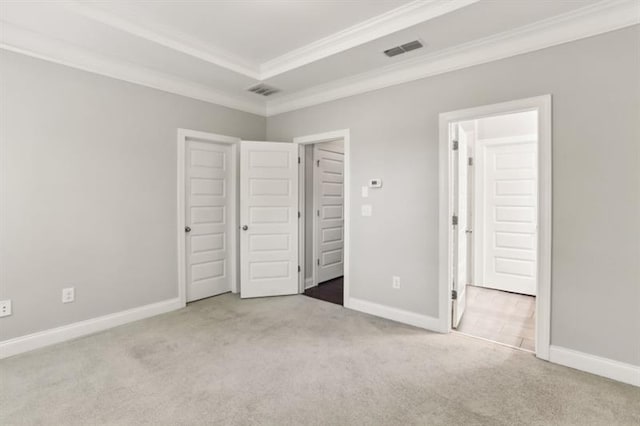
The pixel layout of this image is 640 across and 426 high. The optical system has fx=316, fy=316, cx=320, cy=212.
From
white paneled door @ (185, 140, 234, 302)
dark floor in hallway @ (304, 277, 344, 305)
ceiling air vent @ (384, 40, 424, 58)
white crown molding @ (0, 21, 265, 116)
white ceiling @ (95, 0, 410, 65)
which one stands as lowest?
dark floor in hallway @ (304, 277, 344, 305)

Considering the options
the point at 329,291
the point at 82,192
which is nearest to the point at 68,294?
the point at 82,192

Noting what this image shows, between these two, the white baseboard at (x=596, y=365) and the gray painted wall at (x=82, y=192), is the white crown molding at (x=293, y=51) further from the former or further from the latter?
the white baseboard at (x=596, y=365)

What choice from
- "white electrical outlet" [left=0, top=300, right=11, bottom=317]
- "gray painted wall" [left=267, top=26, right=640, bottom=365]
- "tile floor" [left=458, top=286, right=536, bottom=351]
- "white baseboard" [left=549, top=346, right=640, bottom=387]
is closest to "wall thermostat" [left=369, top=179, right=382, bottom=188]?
"gray painted wall" [left=267, top=26, right=640, bottom=365]

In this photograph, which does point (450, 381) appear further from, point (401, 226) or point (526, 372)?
point (401, 226)

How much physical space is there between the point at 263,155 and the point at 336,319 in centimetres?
225

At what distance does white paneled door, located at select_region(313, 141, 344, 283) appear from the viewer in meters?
4.77

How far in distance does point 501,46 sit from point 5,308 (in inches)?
186

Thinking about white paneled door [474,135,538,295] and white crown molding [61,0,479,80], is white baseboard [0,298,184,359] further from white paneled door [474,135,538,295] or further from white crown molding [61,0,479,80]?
white paneled door [474,135,538,295]

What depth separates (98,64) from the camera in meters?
3.07

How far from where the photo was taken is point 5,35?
2553 millimetres

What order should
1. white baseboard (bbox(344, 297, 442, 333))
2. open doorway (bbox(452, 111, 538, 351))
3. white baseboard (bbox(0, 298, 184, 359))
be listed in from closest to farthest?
1. white baseboard (bbox(0, 298, 184, 359))
2. white baseboard (bbox(344, 297, 442, 333))
3. open doorway (bbox(452, 111, 538, 351))

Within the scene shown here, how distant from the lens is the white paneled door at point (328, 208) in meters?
4.77

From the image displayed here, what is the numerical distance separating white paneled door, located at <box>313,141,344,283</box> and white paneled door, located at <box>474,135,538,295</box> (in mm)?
2119

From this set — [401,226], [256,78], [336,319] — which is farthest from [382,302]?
[256,78]
